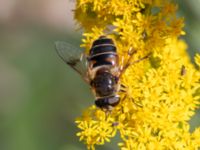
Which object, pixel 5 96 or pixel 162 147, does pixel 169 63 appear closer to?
pixel 162 147

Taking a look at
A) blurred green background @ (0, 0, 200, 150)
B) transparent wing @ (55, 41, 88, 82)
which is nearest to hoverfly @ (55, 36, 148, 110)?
transparent wing @ (55, 41, 88, 82)

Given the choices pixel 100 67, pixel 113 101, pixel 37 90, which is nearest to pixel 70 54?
pixel 100 67

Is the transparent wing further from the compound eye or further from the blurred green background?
the blurred green background

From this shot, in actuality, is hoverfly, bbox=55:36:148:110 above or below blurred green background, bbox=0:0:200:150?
below

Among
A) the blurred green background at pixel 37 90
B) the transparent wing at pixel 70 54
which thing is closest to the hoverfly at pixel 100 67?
the transparent wing at pixel 70 54

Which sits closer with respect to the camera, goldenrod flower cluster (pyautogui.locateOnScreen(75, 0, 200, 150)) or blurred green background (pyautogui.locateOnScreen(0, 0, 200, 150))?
goldenrod flower cluster (pyautogui.locateOnScreen(75, 0, 200, 150))

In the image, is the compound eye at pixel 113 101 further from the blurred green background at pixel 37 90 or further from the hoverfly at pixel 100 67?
the blurred green background at pixel 37 90
